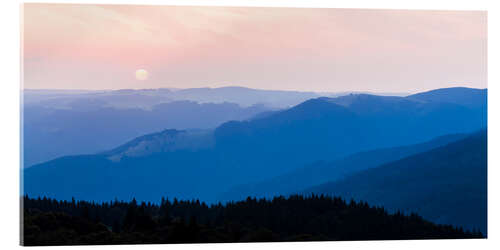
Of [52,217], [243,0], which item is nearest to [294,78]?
[243,0]

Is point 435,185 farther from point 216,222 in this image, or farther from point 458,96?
point 216,222

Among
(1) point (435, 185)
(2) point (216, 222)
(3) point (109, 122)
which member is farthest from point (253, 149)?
(1) point (435, 185)

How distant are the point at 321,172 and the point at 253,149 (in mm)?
973

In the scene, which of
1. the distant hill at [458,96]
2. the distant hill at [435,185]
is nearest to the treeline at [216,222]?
the distant hill at [435,185]

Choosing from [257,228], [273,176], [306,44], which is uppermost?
[306,44]

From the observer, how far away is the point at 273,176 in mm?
9367

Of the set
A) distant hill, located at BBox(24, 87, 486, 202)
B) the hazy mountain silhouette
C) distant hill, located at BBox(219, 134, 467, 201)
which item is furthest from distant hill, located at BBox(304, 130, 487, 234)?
the hazy mountain silhouette

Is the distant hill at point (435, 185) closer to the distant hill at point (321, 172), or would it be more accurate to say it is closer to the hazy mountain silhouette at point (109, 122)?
the distant hill at point (321, 172)

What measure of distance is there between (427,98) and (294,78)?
1.87 metres

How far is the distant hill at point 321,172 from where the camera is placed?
930cm

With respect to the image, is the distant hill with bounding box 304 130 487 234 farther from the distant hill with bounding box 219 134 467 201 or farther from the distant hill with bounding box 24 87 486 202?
the distant hill with bounding box 24 87 486 202

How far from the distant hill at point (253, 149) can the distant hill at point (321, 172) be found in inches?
3.0

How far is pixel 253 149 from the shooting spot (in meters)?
9.49
